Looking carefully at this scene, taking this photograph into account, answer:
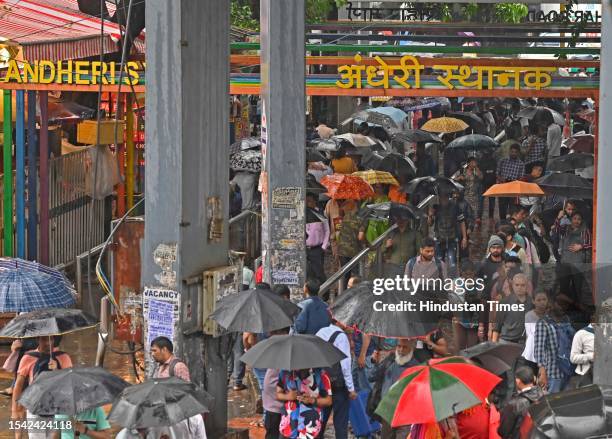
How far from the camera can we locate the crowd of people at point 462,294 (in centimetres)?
1102

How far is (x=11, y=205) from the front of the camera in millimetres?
18359

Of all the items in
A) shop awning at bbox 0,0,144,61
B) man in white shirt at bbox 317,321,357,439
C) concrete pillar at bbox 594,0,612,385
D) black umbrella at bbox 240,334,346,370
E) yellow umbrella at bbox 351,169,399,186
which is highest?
shop awning at bbox 0,0,144,61

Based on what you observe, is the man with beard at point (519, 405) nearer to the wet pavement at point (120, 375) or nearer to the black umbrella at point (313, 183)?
the wet pavement at point (120, 375)

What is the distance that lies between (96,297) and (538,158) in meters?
9.07

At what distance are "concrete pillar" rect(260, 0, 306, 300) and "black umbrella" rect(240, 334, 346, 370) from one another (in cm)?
454

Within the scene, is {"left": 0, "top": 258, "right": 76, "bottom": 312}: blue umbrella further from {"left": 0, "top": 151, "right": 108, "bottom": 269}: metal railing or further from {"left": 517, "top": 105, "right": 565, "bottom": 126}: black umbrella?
{"left": 517, "top": 105, "right": 565, "bottom": 126}: black umbrella

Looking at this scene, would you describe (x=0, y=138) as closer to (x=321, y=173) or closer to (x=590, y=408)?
(x=321, y=173)

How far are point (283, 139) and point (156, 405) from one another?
20.7 ft

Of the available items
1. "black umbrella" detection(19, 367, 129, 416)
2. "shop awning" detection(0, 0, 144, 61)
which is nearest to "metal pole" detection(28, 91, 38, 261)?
"shop awning" detection(0, 0, 144, 61)

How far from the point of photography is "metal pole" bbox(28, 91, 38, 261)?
1881 centimetres

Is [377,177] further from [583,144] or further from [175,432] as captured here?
[175,432]

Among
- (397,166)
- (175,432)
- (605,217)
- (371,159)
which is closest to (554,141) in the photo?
(371,159)

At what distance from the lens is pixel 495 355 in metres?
11.0

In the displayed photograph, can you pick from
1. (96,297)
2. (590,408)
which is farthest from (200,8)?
(96,297)
